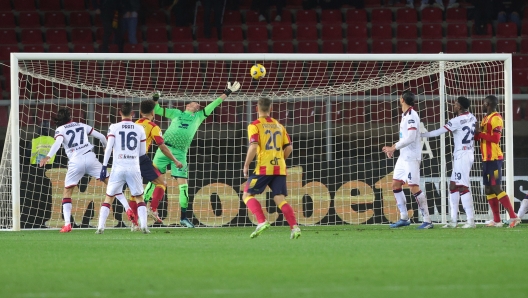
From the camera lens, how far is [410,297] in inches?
207

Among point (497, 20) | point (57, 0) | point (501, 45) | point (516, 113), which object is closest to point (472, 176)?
point (516, 113)

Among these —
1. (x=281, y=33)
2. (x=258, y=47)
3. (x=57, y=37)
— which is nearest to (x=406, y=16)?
(x=281, y=33)

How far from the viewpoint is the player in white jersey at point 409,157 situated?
40.2ft

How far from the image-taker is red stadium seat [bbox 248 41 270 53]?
2053 centimetres

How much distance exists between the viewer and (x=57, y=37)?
20891mm

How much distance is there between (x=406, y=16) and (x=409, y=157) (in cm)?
993

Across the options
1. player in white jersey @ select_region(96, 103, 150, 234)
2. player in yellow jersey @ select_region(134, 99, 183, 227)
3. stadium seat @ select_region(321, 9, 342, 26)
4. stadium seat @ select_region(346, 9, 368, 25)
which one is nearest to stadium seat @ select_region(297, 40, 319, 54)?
stadium seat @ select_region(321, 9, 342, 26)

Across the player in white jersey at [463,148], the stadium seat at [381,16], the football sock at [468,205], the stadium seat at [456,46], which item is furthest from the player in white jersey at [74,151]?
the stadium seat at [381,16]

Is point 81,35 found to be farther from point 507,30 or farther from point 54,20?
point 507,30

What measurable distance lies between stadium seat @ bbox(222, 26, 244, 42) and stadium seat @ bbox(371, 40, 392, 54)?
2.99 meters

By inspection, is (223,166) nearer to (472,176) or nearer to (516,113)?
(472,176)

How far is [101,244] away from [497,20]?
50.3 ft

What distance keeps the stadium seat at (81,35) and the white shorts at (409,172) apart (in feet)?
34.2

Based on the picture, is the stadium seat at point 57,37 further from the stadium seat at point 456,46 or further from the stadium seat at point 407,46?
the stadium seat at point 456,46
